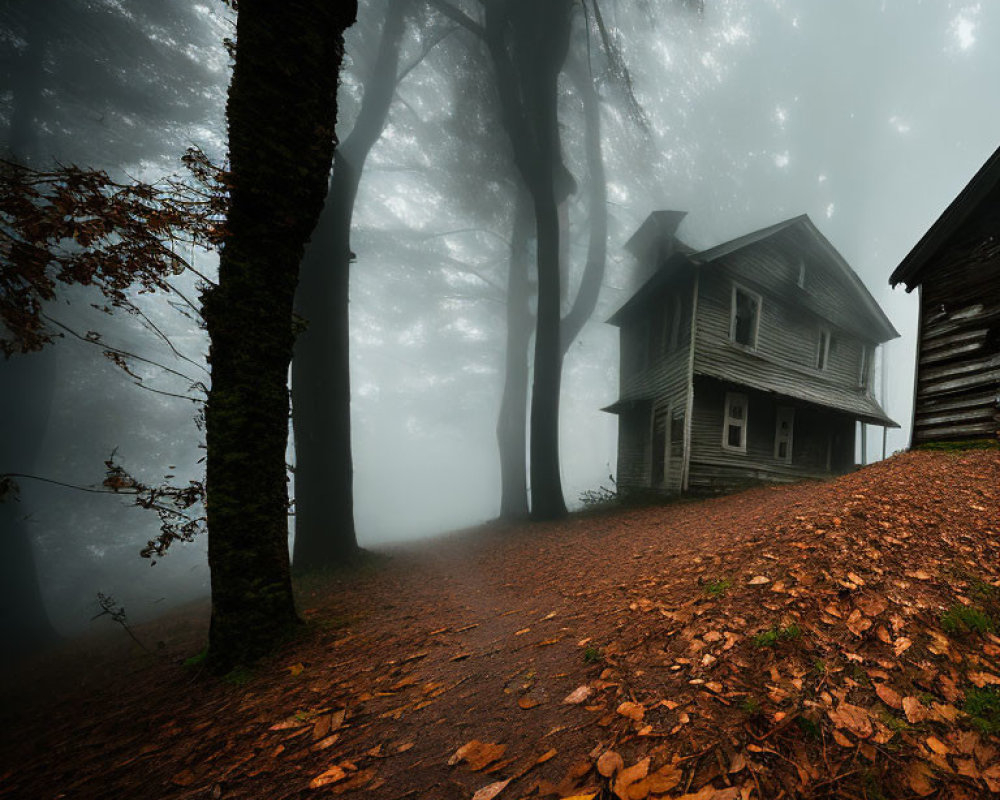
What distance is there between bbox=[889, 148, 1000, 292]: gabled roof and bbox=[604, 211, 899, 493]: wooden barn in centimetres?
436

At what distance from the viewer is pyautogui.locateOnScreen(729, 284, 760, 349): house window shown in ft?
41.2

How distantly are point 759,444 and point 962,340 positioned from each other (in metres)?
6.11

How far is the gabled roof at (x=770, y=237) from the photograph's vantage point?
478 inches

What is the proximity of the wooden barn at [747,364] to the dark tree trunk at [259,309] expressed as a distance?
35.2ft

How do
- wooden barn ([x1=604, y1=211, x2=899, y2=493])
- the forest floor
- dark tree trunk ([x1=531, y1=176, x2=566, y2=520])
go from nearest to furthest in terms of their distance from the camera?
1. the forest floor
2. dark tree trunk ([x1=531, y1=176, x2=566, y2=520])
3. wooden barn ([x1=604, y1=211, x2=899, y2=493])

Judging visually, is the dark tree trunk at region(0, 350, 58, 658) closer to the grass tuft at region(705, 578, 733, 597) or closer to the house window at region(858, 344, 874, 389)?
the grass tuft at region(705, 578, 733, 597)

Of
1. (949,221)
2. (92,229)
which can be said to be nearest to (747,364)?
(949,221)

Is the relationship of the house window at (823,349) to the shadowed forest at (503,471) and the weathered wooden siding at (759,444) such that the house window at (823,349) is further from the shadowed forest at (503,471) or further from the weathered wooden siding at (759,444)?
the weathered wooden siding at (759,444)

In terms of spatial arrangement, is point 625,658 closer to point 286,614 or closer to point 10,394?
point 286,614

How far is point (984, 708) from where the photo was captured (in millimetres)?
1662

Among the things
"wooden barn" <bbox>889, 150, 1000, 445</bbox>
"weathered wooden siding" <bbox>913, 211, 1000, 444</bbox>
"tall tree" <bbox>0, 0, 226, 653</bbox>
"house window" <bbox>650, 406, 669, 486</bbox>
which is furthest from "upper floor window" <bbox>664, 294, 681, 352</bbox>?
"tall tree" <bbox>0, 0, 226, 653</bbox>

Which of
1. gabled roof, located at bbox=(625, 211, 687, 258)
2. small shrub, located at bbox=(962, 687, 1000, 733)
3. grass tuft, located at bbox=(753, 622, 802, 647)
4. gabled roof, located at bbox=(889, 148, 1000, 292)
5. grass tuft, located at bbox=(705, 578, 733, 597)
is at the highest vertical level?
gabled roof, located at bbox=(625, 211, 687, 258)

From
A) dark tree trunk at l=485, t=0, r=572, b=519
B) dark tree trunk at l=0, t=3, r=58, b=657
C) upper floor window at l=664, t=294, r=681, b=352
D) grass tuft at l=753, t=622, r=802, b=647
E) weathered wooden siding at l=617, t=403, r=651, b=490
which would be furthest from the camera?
weathered wooden siding at l=617, t=403, r=651, b=490

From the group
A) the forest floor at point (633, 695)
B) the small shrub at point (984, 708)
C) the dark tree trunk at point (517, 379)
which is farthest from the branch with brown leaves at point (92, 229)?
the dark tree trunk at point (517, 379)
